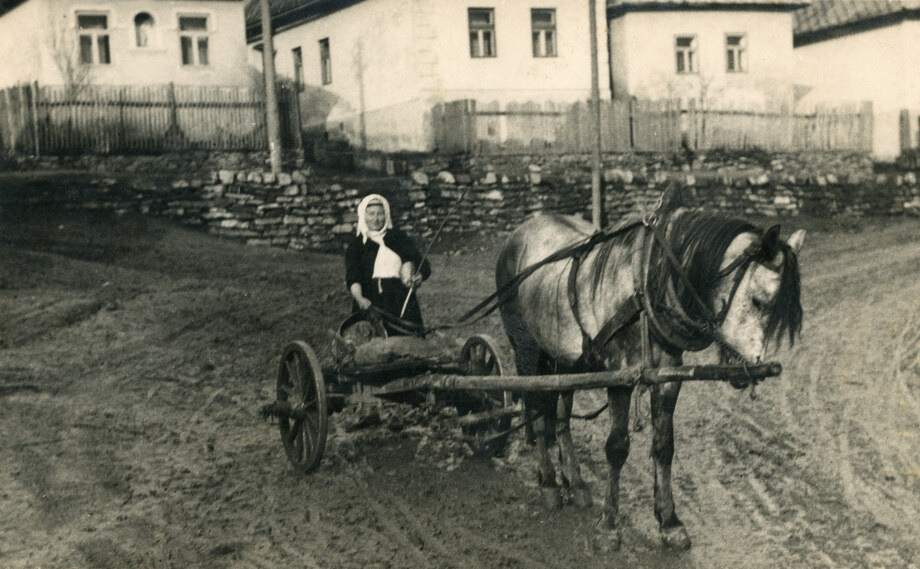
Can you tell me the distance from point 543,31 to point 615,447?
81.6 feet

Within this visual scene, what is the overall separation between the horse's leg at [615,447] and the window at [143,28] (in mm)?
23812

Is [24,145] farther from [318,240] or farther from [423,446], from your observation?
[423,446]

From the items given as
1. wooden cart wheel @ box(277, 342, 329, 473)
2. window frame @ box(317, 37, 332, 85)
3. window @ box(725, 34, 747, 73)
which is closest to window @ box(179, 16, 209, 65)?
window frame @ box(317, 37, 332, 85)

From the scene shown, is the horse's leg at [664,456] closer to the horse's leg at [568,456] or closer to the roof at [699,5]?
the horse's leg at [568,456]

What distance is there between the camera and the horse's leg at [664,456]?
6387 millimetres

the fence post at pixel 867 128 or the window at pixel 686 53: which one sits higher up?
the window at pixel 686 53

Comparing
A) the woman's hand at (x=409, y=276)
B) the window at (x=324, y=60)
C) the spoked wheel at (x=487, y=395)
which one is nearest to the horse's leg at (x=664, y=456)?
the spoked wheel at (x=487, y=395)

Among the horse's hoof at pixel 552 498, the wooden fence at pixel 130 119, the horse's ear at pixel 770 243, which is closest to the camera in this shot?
the horse's ear at pixel 770 243

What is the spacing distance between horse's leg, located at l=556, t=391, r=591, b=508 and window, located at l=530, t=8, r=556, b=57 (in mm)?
23339

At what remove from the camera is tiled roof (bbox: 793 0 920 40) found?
30125mm

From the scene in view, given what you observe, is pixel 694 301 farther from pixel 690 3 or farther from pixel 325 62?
pixel 325 62

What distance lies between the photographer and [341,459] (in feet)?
27.4

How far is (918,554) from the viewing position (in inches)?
241

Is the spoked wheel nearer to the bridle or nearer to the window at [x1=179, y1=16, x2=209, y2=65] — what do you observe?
the bridle
